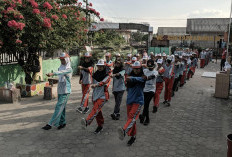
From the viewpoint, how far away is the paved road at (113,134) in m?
4.75

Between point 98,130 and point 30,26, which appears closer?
point 98,130

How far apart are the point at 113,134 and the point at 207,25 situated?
173 feet

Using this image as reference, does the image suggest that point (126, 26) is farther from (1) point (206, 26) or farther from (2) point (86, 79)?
(1) point (206, 26)

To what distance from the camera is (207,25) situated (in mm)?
51938

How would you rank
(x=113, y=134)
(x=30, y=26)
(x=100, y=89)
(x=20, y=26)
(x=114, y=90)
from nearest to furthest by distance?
(x=100, y=89) → (x=113, y=134) → (x=114, y=90) → (x=20, y=26) → (x=30, y=26)

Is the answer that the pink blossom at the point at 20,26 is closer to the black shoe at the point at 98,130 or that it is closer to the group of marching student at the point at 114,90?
the group of marching student at the point at 114,90

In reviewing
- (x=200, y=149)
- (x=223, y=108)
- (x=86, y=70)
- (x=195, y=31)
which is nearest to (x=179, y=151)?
(x=200, y=149)

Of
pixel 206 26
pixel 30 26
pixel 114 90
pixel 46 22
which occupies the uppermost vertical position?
pixel 206 26

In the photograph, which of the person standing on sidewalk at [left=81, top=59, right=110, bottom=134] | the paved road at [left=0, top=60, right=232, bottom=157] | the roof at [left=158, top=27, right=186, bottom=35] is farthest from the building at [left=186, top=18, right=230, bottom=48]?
the person standing on sidewalk at [left=81, top=59, right=110, bottom=134]

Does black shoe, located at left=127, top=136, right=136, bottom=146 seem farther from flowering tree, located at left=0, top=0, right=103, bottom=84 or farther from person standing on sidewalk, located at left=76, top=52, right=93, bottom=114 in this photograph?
flowering tree, located at left=0, top=0, right=103, bottom=84

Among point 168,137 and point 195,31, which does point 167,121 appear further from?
point 195,31

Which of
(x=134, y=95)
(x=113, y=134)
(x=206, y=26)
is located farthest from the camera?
(x=206, y=26)

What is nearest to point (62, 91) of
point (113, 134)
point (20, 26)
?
point (113, 134)

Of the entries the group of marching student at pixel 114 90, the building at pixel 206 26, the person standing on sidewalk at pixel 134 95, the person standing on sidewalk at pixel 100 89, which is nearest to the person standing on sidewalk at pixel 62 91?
the group of marching student at pixel 114 90
